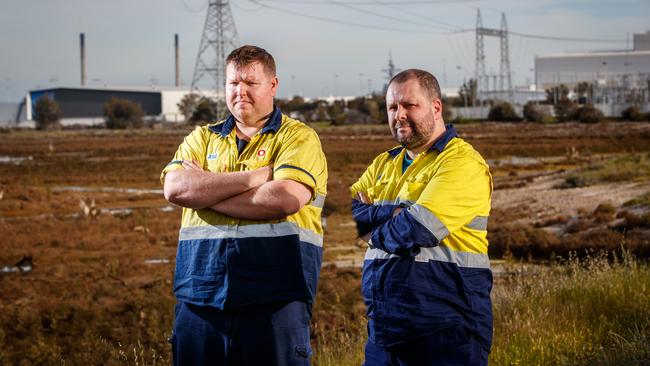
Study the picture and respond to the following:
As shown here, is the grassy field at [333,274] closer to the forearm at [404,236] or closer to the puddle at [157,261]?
the puddle at [157,261]

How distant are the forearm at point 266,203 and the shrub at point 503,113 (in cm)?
8650

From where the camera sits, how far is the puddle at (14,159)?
1829 inches

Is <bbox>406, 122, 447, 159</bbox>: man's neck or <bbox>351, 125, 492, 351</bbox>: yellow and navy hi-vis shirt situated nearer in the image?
<bbox>351, 125, 492, 351</bbox>: yellow and navy hi-vis shirt

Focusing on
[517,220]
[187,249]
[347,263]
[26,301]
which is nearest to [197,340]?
[187,249]

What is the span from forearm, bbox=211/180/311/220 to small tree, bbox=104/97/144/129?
103272 millimetres

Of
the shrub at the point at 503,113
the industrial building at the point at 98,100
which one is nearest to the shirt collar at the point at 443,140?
the shrub at the point at 503,113

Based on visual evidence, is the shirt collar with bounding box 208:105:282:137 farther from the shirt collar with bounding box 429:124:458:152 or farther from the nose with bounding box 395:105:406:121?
the shirt collar with bounding box 429:124:458:152

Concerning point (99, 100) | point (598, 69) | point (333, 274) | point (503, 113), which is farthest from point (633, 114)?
point (99, 100)

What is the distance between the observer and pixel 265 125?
12.6 feet

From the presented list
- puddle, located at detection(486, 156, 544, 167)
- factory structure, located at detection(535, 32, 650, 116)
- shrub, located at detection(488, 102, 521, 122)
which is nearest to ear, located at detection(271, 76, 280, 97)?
puddle, located at detection(486, 156, 544, 167)

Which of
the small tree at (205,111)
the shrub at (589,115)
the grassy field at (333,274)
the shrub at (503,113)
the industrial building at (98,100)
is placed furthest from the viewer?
the industrial building at (98,100)

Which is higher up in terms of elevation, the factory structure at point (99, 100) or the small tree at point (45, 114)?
the factory structure at point (99, 100)

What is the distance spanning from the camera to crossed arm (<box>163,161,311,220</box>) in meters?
3.57

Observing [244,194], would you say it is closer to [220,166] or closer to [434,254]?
[220,166]
